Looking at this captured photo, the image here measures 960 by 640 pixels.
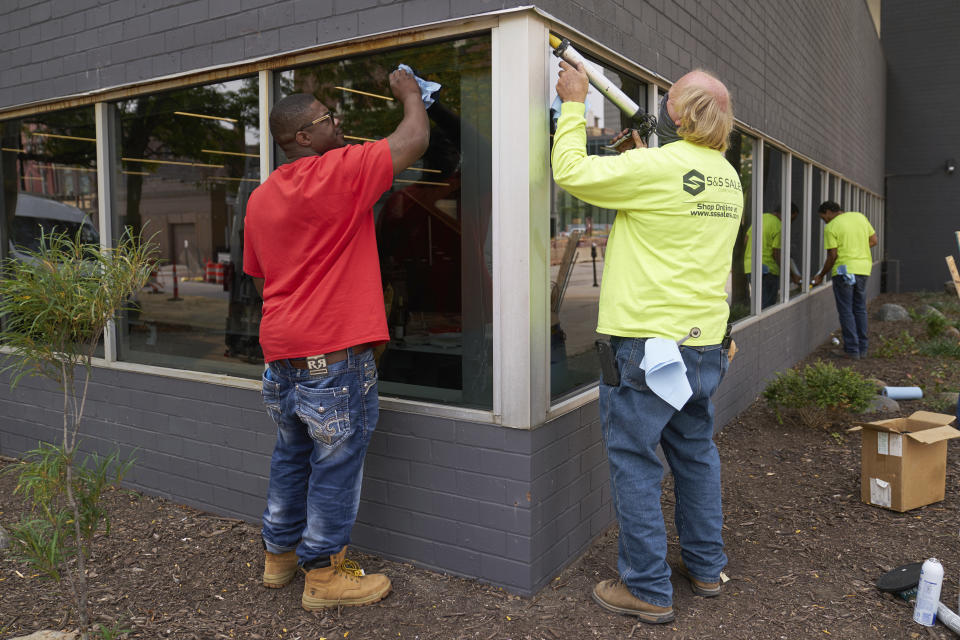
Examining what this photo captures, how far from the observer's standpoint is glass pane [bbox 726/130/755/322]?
20.0 ft

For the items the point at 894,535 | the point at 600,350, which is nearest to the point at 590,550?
the point at 600,350

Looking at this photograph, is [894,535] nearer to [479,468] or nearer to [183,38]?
[479,468]

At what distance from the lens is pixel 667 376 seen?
112 inches

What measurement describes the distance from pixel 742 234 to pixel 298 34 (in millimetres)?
4307

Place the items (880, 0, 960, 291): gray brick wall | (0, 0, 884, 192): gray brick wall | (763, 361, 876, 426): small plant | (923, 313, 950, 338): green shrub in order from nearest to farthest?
1. (0, 0, 884, 192): gray brick wall
2. (763, 361, 876, 426): small plant
3. (923, 313, 950, 338): green shrub
4. (880, 0, 960, 291): gray brick wall

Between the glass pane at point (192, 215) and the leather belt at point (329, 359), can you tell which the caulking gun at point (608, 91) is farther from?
the glass pane at point (192, 215)

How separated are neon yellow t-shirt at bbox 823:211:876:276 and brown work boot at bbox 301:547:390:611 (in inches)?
319

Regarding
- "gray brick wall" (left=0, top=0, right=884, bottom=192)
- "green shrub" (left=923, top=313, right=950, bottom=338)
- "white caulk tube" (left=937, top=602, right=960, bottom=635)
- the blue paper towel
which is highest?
"gray brick wall" (left=0, top=0, right=884, bottom=192)

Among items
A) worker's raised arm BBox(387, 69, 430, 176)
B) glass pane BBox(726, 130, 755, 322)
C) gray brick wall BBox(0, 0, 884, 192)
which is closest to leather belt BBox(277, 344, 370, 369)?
worker's raised arm BBox(387, 69, 430, 176)

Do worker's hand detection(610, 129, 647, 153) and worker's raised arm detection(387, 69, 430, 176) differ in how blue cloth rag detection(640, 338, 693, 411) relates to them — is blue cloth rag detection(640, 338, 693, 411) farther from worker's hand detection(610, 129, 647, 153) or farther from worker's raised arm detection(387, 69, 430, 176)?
worker's raised arm detection(387, 69, 430, 176)

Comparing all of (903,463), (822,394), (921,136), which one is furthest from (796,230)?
(921,136)

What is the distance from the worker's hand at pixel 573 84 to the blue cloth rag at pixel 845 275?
7587 millimetres

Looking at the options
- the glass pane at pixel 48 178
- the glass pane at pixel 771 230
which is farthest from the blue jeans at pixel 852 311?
the glass pane at pixel 48 178

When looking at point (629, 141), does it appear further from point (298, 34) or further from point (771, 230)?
point (771, 230)
